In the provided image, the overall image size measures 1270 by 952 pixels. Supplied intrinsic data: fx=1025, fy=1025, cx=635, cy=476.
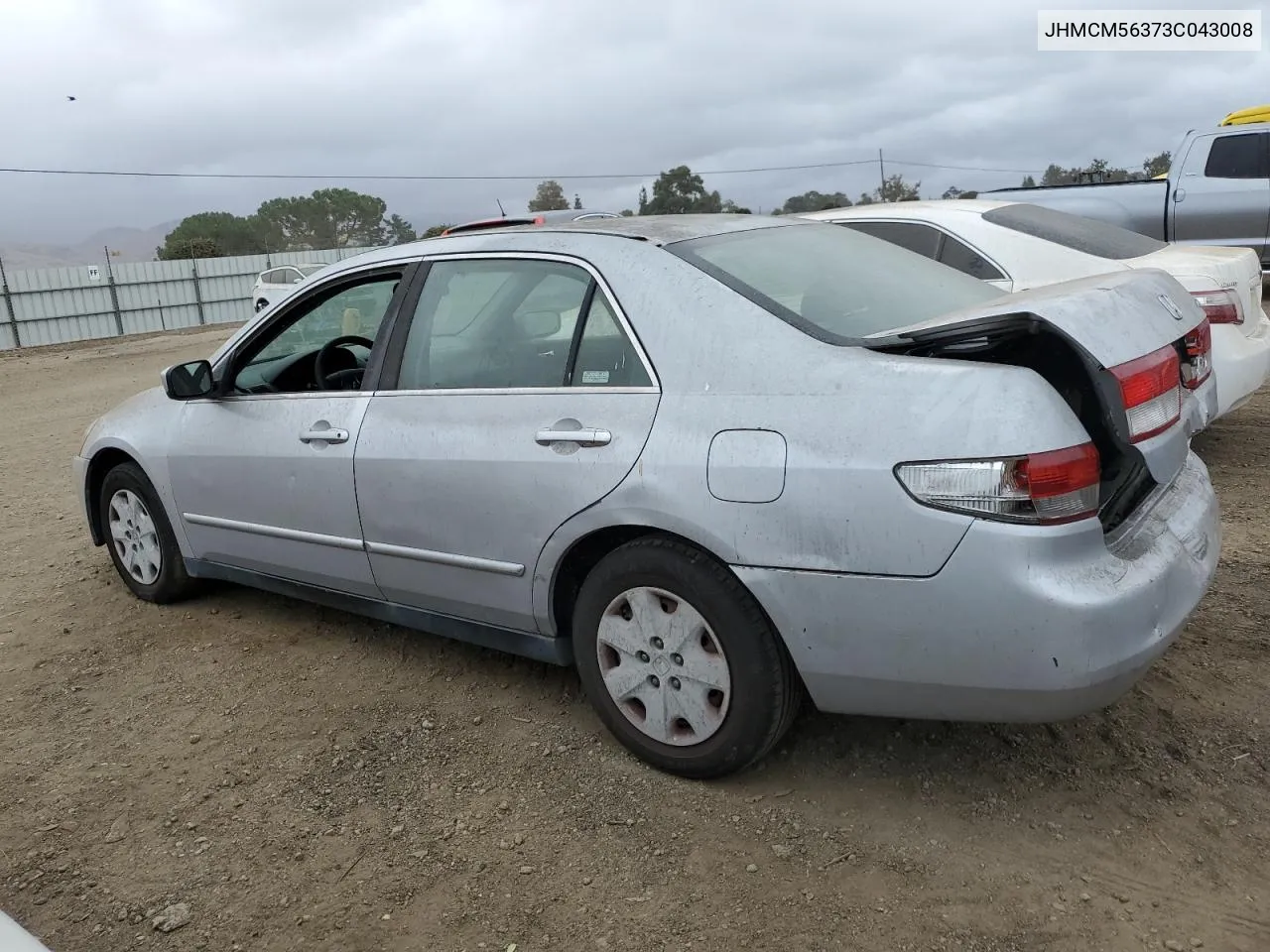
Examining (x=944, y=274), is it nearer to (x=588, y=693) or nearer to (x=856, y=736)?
(x=856, y=736)

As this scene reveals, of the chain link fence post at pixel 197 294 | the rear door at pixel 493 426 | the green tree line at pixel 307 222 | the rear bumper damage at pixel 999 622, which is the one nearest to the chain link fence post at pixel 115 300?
the chain link fence post at pixel 197 294

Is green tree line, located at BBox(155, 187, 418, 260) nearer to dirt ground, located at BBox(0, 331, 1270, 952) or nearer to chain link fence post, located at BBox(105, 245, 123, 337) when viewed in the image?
chain link fence post, located at BBox(105, 245, 123, 337)

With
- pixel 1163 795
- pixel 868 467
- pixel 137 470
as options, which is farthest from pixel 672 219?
pixel 137 470

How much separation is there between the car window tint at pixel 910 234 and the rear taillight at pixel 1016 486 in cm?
360

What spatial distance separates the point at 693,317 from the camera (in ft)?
9.55

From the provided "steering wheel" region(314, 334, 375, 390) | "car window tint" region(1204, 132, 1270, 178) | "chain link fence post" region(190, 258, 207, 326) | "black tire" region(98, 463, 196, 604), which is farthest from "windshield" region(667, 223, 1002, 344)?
"chain link fence post" region(190, 258, 207, 326)

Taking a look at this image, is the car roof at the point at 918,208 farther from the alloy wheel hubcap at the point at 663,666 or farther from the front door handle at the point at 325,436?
the alloy wheel hubcap at the point at 663,666

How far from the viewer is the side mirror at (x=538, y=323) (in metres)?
3.25

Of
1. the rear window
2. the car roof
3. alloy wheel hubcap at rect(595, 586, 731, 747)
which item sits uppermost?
the car roof

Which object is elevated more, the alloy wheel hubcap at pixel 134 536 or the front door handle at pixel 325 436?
the front door handle at pixel 325 436

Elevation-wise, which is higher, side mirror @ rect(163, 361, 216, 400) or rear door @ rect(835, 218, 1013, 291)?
rear door @ rect(835, 218, 1013, 291)

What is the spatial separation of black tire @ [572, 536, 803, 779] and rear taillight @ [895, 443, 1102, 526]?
0.59 meters

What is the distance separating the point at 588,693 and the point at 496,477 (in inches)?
28.7

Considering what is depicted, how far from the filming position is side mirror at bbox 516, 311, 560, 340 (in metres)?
3.25
